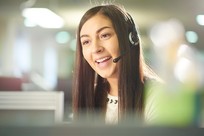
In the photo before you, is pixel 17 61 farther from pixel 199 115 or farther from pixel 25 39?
pixel 199 115

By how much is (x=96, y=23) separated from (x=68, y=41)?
201mm

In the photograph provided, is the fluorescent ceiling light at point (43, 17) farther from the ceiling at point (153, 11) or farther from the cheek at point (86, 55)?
the cheek at point (86, 55)

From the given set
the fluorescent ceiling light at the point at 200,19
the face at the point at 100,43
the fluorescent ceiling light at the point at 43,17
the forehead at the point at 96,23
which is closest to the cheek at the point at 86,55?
the face at the point at 100,43

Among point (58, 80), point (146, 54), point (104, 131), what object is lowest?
point (104, 131)

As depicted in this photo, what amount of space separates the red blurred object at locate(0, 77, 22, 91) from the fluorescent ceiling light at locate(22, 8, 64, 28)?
0.37 metres

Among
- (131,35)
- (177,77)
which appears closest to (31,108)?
(131,35)

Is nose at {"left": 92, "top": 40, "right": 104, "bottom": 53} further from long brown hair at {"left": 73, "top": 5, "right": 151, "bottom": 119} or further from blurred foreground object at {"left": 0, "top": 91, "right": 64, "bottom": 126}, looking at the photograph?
blurred foreground object at {"left": 0, "top": 91, "right": 64, "bottom": 126}

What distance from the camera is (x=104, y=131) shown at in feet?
6.20

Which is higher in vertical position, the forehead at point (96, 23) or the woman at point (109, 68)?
the forehead at point (96, 23)

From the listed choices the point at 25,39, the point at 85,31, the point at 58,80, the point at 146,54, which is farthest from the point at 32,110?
the point at 146,54

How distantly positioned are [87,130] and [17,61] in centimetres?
59

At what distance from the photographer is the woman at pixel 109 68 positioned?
1.83 m

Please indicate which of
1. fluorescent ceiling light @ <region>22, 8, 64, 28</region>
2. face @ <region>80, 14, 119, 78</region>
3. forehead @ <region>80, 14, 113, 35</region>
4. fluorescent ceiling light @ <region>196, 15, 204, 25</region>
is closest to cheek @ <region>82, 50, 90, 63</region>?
face @ <region>80, 14, 119, 78</region>

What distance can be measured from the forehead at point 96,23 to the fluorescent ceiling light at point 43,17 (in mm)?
170
